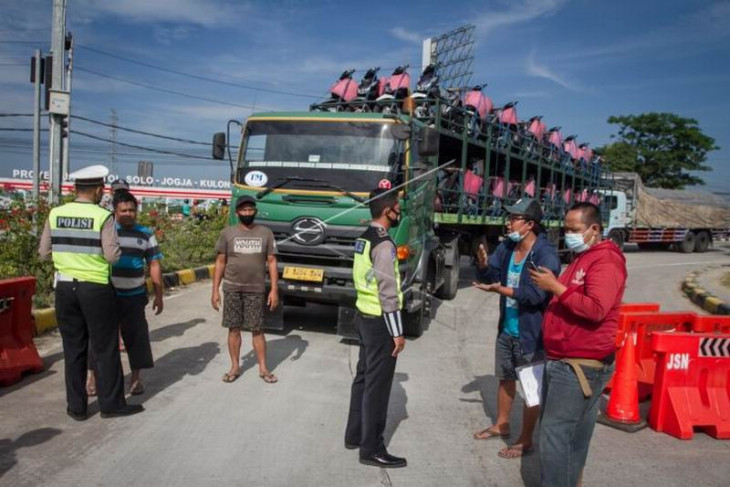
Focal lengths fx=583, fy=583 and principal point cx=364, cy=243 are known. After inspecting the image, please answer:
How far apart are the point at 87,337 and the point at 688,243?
91.7 ft

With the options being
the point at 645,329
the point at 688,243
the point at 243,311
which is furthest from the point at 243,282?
the point at 688,243

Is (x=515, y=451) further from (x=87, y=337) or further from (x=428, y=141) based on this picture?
(x=428, y=141)

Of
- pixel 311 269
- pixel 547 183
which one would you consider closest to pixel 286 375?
pixel 311 269

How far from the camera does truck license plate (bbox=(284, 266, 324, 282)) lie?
6633mm

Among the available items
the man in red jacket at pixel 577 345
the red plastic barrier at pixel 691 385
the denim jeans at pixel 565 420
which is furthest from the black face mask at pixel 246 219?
the red plastic barrier at pixel 691 385

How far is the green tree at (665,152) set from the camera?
45688 millimetres

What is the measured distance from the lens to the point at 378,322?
3.65 m

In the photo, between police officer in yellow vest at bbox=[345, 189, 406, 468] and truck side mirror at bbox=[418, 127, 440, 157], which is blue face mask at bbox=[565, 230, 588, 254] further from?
truck side mirror at bbox=[418, 127, 440, 157]

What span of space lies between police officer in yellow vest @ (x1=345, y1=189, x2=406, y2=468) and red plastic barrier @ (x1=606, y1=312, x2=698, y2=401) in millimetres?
2595

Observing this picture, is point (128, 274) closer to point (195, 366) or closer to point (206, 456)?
point (195, 366)

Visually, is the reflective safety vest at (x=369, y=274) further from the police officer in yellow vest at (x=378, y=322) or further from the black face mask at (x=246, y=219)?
the black face mask at (x=246, y=219)

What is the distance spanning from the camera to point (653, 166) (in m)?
46.1

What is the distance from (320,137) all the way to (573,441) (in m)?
4.96

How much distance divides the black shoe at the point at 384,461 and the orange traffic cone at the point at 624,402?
2010 mm
